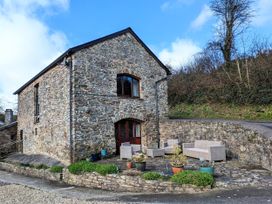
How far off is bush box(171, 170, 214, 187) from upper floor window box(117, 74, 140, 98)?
26.1 ft

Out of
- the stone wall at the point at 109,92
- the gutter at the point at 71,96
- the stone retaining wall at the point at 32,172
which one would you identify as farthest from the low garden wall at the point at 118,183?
the stone wall at the point at 109,92

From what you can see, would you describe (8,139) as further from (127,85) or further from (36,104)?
(127,85)

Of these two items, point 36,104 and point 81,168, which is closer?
point 81,168

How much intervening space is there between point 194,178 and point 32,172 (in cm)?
855

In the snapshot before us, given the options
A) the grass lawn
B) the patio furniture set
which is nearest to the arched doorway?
the patio furniture set

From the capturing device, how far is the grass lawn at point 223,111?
17.2 metres

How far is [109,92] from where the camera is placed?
1525 cm

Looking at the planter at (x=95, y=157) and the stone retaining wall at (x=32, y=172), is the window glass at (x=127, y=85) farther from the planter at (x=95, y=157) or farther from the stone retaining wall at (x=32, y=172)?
the stone retaining wall at (x=32, y=172)

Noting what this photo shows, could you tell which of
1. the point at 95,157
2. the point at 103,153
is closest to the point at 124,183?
the point at 95,157

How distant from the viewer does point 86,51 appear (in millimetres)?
Answer: 14641

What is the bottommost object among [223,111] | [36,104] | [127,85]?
[223,111]

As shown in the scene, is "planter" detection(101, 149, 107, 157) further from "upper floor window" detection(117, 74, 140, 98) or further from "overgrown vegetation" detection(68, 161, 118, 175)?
"upper floor window" detection(117, 74, 140, 98)

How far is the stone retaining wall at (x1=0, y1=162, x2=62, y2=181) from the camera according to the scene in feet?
41.1

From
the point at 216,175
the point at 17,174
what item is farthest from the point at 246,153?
the point at 17,174
